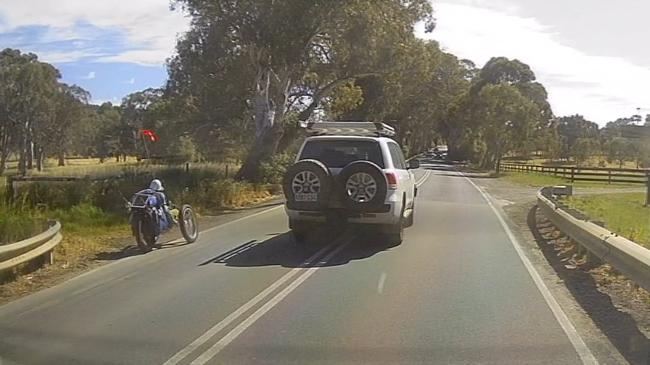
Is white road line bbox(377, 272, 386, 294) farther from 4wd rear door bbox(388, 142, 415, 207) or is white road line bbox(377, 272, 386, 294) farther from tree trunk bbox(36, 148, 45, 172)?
tree trunk bbox(36, 148, 45, 172)

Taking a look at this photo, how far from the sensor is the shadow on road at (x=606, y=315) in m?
7.31

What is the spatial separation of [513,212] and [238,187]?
29.9ft

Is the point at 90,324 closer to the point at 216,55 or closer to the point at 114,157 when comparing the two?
the point at 216,55

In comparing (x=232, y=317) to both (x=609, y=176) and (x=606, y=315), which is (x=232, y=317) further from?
(x=609, y=176)

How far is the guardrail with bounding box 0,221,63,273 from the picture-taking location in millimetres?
10461

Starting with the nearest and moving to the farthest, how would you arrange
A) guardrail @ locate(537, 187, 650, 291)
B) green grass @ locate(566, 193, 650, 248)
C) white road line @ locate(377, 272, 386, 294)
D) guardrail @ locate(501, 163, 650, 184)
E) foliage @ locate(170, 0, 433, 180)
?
guardrail @ locate(537, 187, 650, 291), white road line @ locate(377, 272, 386, 294), green grass @ locate(566, 193, 650, 248), foliage @ locate(170, 0, 433, 180), guardrail @ locate(501, 163, 650, 184)

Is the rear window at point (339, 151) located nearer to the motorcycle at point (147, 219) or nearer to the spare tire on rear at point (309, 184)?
the spare tire on rear at point (309, 184)

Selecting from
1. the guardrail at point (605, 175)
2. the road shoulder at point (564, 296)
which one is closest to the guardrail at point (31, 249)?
the road shoulder at point (564, 296)

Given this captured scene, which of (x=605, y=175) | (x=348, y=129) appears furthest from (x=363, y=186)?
(x=605, y=175)

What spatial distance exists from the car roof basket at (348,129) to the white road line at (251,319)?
4.05 meters

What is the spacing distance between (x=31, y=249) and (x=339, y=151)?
19.3 feet

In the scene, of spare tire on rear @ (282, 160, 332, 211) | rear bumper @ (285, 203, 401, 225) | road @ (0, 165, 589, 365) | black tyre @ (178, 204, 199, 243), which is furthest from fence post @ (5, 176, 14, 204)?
rear bumper @ (285, 203, 401, 225)

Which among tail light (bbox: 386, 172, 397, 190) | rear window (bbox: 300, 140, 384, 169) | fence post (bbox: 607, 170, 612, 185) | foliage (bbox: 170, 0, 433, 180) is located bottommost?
fence post (bbox: 607, 170, 612, 185)

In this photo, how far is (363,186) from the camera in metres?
13.7
